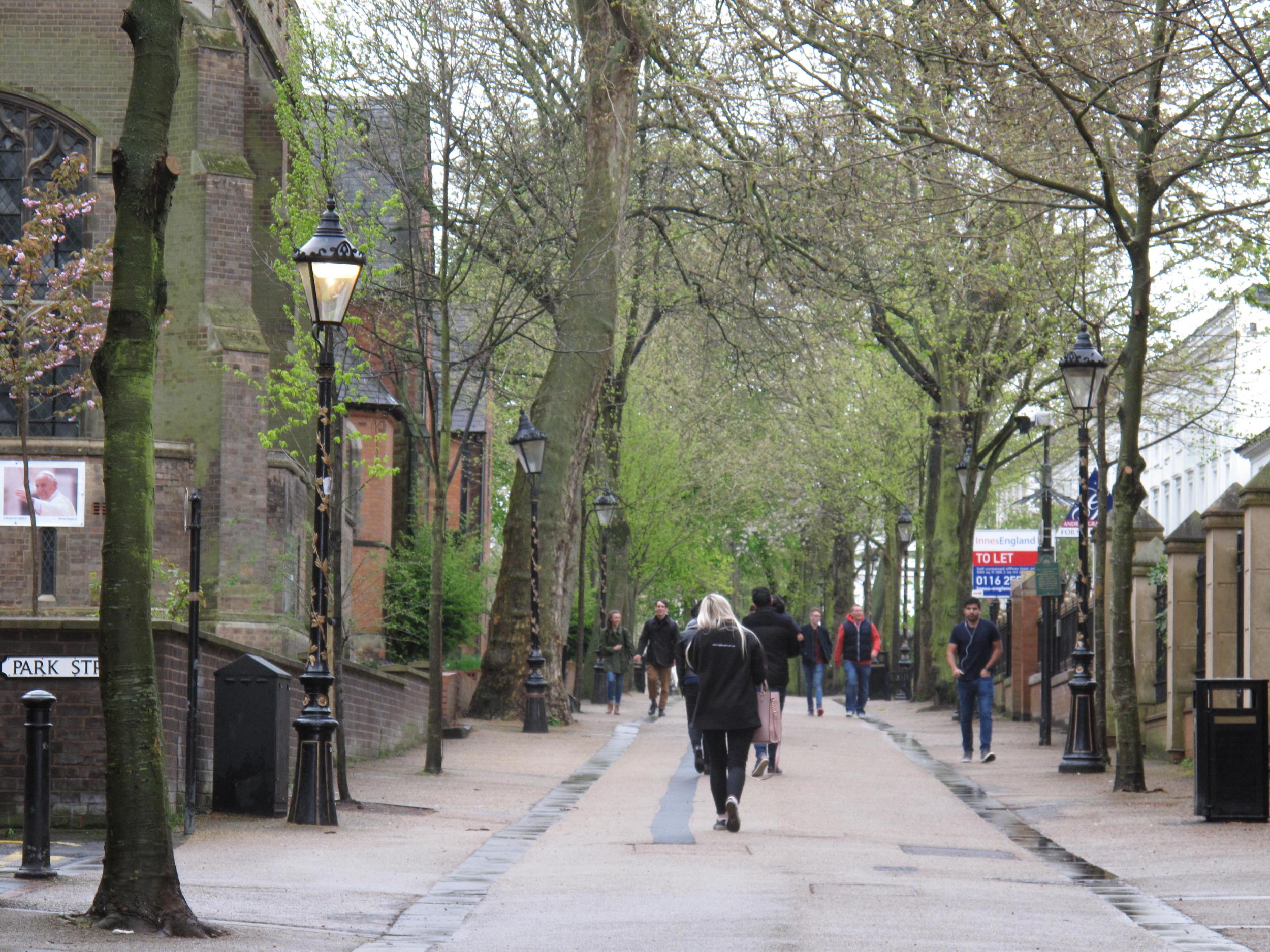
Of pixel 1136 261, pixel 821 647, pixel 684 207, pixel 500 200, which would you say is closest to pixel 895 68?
pixel 1136 261

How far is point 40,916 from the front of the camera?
7.62 meters

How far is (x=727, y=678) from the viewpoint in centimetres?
1260

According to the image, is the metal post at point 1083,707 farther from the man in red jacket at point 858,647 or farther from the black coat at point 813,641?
the black coat at point 813,641

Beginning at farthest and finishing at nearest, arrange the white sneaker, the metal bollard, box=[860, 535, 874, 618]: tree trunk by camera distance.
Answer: box=[860, 535, 874, 618]: tree trunk < the metal bollard < the white sneaker

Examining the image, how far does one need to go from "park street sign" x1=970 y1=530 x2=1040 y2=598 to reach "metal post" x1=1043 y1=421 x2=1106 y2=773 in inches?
638

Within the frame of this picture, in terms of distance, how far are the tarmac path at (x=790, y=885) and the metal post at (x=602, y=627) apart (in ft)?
57.3

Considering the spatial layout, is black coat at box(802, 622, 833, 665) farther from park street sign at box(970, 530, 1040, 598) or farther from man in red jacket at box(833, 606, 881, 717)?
park street sign at box(970, 530, 1040, 598)

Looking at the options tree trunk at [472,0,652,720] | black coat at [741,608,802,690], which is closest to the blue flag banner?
black coat at [741,608,802,690]

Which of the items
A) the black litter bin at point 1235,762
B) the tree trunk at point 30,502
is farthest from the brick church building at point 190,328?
the black litter bin at point 1235,762

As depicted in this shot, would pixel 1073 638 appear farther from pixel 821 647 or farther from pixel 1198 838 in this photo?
pixel 1198 838

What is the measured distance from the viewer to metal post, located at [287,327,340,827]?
12711 mm

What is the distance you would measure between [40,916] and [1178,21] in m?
8.65

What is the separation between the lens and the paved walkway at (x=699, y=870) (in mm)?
7805

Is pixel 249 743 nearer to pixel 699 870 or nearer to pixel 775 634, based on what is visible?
pixel 699 870
